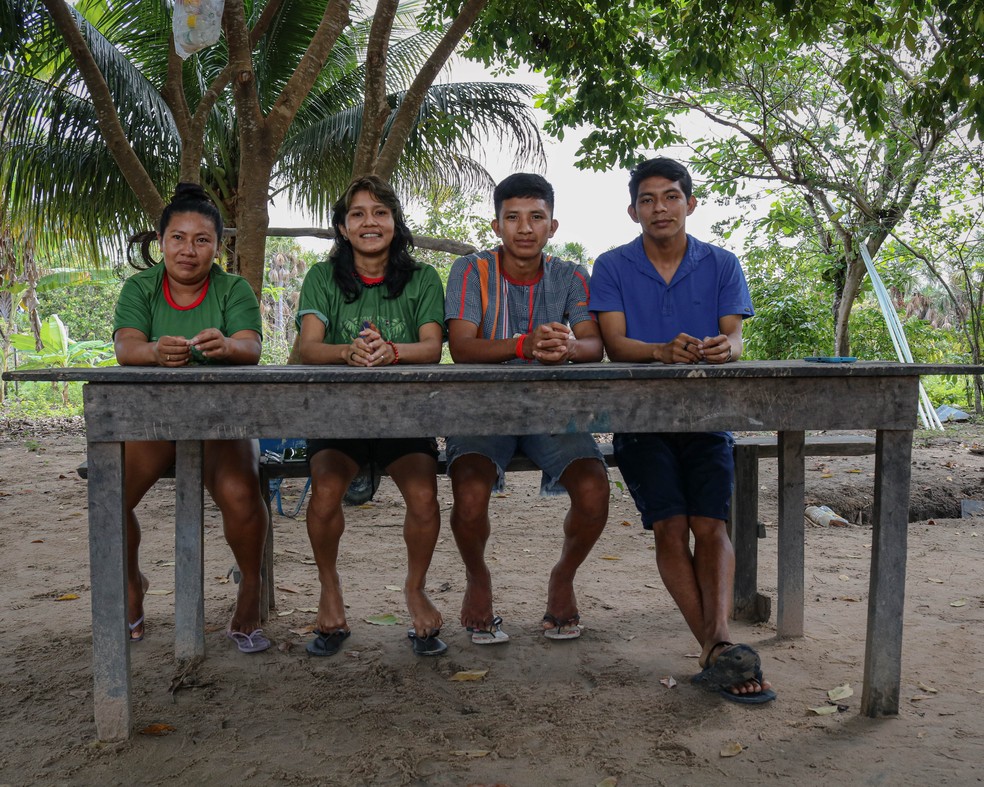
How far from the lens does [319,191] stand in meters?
8.15

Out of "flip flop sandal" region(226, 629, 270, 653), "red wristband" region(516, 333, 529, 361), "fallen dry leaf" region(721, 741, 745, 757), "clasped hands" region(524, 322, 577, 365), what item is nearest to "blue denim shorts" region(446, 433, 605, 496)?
"red wristband" region(516, 333, 529, 361)

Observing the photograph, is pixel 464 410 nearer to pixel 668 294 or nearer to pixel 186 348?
pixel 186 348

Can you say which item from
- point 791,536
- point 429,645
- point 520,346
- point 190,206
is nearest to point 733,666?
point 791,536

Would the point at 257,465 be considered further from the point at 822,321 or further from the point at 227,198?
the point at 822,321

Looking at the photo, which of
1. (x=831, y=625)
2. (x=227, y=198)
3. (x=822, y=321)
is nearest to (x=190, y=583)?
(x=831, y=625)

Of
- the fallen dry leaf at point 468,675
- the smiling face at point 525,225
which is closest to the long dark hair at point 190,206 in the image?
the smiling face at point 525,225

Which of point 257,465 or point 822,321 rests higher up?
point 822,321

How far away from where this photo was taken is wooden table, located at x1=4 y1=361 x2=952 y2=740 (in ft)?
7.14

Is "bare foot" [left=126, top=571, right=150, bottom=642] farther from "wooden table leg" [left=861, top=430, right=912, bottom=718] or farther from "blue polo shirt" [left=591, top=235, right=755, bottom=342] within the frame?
"wooden table leg" [left=861, top=430, right=912, bottom=718]

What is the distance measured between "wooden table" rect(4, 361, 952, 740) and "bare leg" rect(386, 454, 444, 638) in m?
0.65

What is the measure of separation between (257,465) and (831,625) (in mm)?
2278

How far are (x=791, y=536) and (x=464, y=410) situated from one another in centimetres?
152

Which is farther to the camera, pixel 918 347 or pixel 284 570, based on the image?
pixel 918 347

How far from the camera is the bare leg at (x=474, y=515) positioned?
2.86 metres
